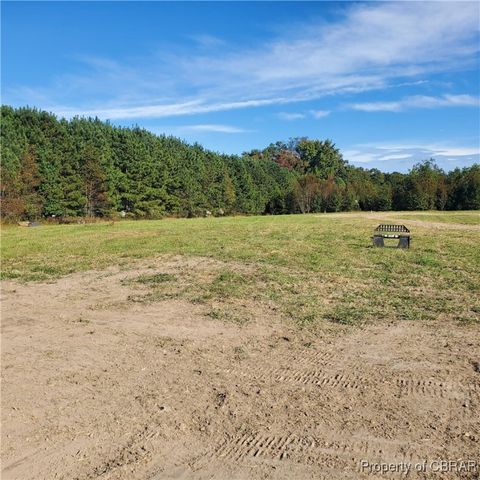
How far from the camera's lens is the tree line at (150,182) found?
4116 cm

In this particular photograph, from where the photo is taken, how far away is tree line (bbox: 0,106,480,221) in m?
41.2

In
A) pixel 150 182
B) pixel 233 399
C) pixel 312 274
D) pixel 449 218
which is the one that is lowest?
pixel 233 399

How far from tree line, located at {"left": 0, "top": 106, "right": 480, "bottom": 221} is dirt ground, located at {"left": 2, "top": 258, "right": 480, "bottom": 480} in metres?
34.7

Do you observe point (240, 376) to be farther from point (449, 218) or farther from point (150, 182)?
point (150, 182)

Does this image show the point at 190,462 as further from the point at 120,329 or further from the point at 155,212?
the point at 155,212

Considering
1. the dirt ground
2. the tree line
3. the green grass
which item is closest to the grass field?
the dirt ground

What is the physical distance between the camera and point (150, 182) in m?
50.7

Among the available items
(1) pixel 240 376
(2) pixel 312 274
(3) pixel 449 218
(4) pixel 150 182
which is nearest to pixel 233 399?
(1) pixel 240 376

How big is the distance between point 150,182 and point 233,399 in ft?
159

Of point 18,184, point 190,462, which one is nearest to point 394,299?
point 190,462

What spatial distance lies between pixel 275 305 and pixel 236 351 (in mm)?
2038

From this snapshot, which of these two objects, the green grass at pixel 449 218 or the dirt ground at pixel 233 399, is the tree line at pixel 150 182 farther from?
the dirt ground at pixel 233 399

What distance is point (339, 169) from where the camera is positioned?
306ft

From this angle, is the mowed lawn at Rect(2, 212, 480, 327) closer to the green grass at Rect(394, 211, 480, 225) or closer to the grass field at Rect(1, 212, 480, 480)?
the grass field at Rect(1, 212, 480, 480)
